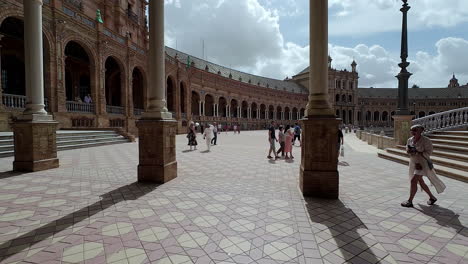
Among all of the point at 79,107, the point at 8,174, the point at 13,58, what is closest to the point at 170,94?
the point at 79,107

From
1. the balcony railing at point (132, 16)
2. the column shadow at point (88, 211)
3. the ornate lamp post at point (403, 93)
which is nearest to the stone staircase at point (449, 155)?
the ornate lamp post at point (403, 93)

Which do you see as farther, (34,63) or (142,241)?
(34,63)

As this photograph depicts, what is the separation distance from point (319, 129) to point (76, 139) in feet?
47.3

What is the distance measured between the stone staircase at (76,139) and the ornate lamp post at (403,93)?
17872 mm

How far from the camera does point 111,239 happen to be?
2.92 metres

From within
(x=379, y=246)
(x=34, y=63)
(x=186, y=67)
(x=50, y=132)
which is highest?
(x=186, y=67)

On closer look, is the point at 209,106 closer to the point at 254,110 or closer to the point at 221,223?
the point at 254,110

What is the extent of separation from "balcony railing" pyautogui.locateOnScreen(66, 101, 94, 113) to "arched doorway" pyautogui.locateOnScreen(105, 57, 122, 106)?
19.2 ft

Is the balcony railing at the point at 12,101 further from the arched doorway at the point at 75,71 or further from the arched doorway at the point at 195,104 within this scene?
the arched doorway at the point at 195,104

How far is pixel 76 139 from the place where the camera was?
1320cm

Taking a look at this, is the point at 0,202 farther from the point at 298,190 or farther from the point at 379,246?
the point at 379,246

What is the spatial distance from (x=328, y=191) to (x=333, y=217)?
1.04 metres

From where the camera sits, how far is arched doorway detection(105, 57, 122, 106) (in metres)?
23.3

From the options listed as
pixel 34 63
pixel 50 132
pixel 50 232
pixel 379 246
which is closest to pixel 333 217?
pixel 379 246
